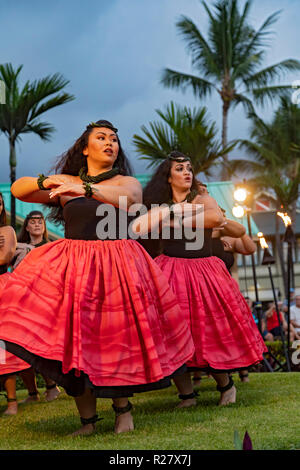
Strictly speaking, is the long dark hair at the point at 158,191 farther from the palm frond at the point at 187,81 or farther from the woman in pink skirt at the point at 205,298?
the palm frond at the point at 187,81

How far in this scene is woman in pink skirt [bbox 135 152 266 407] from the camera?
449 centimetres

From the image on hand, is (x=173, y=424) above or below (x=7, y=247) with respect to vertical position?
below

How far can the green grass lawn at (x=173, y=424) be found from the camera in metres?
3.10

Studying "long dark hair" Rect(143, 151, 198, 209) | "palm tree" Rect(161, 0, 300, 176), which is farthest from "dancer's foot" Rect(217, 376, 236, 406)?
"palm tree" Rect(161, 0, 300, 176)

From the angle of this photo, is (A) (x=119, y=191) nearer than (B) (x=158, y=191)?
Yes

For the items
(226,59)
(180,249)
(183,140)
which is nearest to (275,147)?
(226,59)

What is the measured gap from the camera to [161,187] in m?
4.96

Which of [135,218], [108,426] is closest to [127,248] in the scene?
[135,218]

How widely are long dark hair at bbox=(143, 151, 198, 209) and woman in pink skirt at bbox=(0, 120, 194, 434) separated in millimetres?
1123

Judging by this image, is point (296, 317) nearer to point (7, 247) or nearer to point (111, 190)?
point (7, 247)

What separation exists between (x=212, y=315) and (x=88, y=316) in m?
1.46

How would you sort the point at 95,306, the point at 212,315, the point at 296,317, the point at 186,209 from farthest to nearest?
1. the point at 296,317
2. the point at 212,315
3. the point at 186,209
4. the point at 95,306
